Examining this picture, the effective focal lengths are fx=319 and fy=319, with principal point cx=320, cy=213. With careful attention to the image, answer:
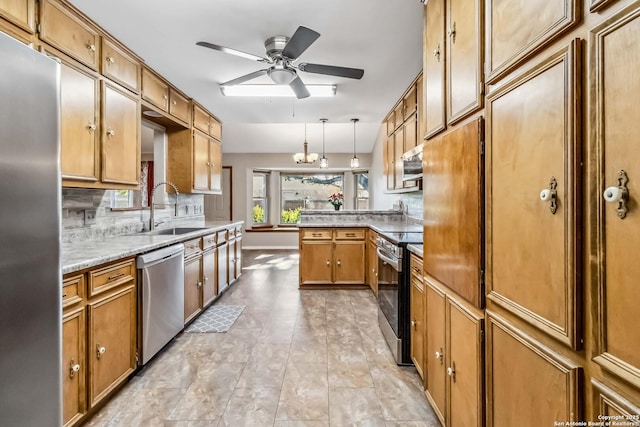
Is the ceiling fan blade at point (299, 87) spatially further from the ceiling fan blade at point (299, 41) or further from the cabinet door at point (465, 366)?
the cabinet door at point (465, 366)

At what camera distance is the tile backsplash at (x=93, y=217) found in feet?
7.98

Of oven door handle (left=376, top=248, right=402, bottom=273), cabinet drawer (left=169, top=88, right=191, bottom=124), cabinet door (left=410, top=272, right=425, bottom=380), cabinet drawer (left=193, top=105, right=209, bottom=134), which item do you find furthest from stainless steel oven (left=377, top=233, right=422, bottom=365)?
cabinet drawer (left=193, top=105, right=209, bottom=134)

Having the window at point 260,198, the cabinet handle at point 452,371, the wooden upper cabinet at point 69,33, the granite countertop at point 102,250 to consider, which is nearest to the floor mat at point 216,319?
the granite countertop at point 102,250

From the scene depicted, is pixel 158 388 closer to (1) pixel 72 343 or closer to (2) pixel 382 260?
(1) pixel 72 343

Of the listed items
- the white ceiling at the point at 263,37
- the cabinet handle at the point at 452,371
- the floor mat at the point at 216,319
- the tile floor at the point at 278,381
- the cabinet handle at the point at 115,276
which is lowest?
the tile floor at the point at 278,381

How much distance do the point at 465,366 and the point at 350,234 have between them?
325 centimetres

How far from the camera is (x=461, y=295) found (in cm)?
137

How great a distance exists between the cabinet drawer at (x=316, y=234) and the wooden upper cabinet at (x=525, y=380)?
3.45 meters

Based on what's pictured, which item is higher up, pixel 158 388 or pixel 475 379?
pixel 475 379

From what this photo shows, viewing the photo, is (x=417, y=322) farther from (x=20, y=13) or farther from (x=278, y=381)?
(x=20, y=13)

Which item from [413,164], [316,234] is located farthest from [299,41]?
[316,234]

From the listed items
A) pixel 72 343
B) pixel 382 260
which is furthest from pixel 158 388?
pixel 382 260

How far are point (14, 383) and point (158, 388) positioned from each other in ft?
4.73

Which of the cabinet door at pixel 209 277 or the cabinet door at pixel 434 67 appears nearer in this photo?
the cabinet door at pixel 434 67
